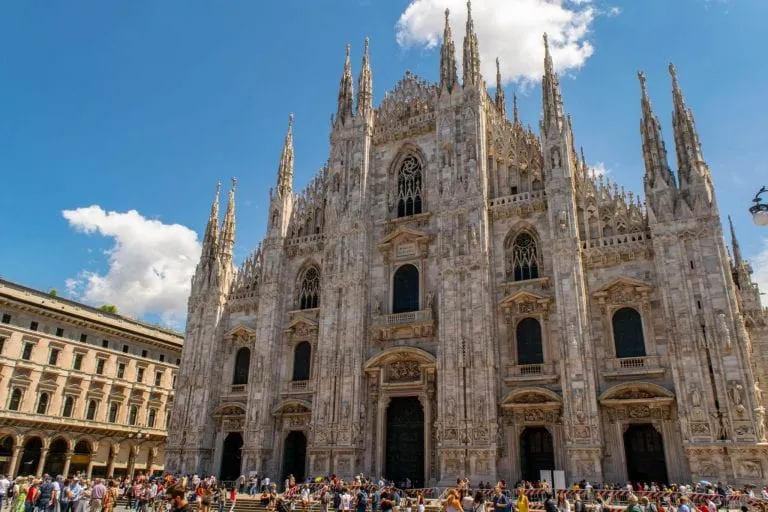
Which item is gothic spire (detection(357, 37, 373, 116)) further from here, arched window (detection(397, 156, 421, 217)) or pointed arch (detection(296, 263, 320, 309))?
pointed arch (detection(296, 263, 320, 309))

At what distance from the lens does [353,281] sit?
30.5 metres

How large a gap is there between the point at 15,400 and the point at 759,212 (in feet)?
140

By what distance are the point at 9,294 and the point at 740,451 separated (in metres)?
41.7

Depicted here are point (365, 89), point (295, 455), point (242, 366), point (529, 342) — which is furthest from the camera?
point (365, 89)

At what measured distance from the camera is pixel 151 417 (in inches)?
1907

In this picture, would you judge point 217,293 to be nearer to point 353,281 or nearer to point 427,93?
point 353,281

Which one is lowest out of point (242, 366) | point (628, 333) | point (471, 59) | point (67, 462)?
point (67, 462)

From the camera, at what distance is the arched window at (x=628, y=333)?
24239 mm

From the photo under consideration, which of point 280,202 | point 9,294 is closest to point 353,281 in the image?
point 280,202

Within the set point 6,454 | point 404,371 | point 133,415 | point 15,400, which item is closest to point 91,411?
point 133,415

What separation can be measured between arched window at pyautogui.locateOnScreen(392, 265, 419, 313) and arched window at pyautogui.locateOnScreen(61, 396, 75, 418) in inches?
1051

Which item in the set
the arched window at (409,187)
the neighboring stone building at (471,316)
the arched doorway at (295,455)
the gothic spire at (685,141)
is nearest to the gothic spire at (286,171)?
the neighboring stone building at (471,316)

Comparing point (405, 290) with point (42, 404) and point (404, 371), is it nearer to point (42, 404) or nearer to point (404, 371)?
point (404, 371)

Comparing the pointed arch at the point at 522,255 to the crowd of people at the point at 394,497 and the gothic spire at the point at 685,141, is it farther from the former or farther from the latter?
the crowd of people at the point at 394,497
